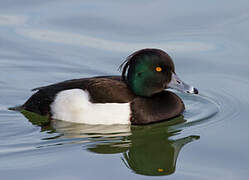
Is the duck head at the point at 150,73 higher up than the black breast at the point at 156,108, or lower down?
higher up

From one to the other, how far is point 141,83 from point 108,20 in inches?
131

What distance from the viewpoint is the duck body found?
8.49 meters

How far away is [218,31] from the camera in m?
11.4

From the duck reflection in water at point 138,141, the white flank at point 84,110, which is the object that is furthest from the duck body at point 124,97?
the duck reflection in water at point 138,141

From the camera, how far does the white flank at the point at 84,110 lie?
8.47m

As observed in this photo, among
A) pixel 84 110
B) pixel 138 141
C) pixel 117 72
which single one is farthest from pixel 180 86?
pixel 117 72

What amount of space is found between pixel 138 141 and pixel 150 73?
102cm

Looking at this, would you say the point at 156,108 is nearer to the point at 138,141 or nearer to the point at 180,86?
the point at 180,86

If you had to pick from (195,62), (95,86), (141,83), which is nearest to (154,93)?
(141,83)

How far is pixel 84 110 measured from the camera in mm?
8562

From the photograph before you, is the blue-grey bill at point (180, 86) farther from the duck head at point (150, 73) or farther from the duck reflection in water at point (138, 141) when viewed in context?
the duck reflection in water at point (138, 141)

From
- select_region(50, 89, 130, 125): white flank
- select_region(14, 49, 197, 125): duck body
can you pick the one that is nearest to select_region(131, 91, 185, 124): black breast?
select_region(14, 49, 197, 125): duck body

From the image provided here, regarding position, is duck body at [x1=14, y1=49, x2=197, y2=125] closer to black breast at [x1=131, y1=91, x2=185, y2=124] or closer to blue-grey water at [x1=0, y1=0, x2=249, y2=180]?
black breast at [x1=131, y1=91, x2=185, y2=124]

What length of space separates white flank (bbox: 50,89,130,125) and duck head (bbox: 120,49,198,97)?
384mm
